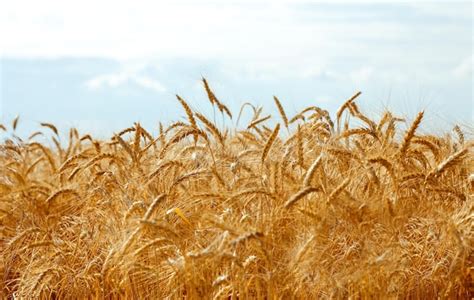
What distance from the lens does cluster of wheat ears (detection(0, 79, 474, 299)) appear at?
3.08 meters

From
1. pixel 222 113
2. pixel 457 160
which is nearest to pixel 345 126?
pixel 222 113

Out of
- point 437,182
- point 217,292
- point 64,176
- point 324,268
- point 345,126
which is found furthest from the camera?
point 64,176

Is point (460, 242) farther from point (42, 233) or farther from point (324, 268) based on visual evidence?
point (42, 233)

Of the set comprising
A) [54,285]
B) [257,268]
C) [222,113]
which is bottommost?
[54,285]

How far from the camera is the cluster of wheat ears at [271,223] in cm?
308

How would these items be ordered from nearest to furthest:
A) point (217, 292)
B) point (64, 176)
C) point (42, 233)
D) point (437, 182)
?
point (217, 292), point (437, 182), point (42, 233), point (64, 176)

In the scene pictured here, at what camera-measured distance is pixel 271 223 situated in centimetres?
316

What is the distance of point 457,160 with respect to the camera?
3352 mm

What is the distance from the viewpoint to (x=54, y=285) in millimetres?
3812

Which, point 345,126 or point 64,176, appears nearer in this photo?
point 345,126

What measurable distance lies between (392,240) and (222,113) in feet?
4.18

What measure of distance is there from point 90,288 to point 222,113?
119 cm

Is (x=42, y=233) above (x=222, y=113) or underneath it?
underneath

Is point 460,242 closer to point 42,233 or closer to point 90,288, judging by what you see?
point 90,288
